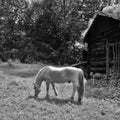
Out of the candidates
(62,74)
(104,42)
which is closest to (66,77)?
(62,74)

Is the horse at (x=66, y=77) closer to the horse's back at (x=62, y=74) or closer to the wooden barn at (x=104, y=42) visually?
the horse's back at (x=62, y=74)

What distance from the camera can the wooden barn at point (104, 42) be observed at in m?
12.0

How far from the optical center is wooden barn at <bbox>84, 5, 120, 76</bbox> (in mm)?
11961

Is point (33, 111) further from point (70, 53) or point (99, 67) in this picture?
point (70, 53)

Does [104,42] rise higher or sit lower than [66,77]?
higher

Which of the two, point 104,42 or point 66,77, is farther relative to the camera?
point 104,42

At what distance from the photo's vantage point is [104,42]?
13539mm

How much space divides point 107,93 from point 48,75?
278 centimetres

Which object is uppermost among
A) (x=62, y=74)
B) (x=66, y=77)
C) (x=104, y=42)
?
(x=104, y=42)

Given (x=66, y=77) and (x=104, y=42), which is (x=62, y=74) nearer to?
(x=66, y=77)

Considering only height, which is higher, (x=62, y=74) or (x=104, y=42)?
(x=104, y=42)

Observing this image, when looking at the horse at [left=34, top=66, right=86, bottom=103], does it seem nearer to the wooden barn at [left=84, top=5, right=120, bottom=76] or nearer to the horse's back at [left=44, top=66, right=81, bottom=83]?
the horse's back at [left=44, top=66, right=81, bottom=83]

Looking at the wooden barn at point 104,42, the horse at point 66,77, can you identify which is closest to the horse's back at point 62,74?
A: the horse at point 66,77

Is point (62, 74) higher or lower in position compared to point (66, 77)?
higher
